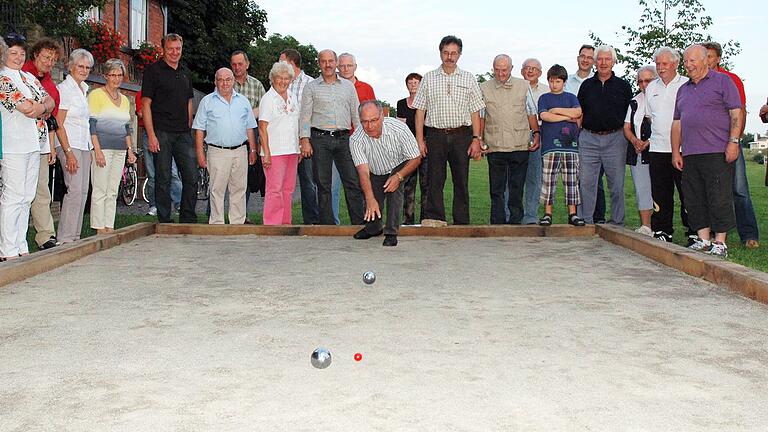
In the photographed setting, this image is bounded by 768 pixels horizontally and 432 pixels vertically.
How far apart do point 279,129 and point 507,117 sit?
8.05ft

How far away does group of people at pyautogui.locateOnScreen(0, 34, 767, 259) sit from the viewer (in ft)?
27.0

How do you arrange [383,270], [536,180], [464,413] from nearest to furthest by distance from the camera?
1. [464,413]
2. [383,270]
3. [536,180]

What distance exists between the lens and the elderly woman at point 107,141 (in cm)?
871

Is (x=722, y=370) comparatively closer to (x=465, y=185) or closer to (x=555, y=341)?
(x=555, y=341)

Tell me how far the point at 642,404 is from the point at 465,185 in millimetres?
6381

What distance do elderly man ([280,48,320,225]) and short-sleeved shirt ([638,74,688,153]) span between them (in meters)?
3.70

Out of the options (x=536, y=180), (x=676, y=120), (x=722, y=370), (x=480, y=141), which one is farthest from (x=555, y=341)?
(x=536, y=180)

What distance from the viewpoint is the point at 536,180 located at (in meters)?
10.4

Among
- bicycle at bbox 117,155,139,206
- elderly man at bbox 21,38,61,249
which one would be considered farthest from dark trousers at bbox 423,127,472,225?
bicycle at bbox 117,155,139,206

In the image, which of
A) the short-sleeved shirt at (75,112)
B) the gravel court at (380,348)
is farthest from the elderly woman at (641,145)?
the short-sleeved shirt at (75,112)

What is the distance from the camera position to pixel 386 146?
871cm

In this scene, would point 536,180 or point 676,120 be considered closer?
point 676,120

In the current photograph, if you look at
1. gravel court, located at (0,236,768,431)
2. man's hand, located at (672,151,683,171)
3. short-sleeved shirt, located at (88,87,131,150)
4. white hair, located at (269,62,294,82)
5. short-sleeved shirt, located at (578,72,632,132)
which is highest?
white hair, located at (269,62,294,82)

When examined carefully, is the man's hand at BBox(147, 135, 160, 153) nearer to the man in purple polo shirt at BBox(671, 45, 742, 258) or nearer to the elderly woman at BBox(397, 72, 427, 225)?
the elderly woman at BBox(397, 72, 427, 225)
